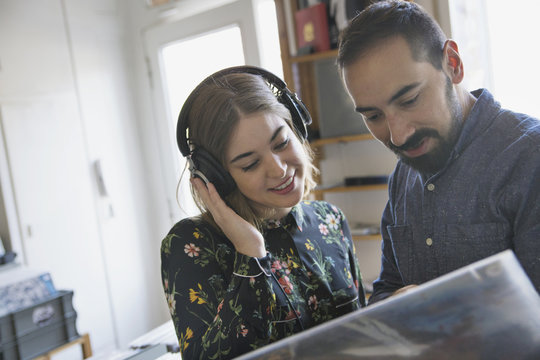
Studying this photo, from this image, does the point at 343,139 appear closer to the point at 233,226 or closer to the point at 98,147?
the point at 233,226

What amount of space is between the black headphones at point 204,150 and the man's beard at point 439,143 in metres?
0.34

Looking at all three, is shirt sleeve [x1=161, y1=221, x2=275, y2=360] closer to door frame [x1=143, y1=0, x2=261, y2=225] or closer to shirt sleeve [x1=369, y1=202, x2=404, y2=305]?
shirt sleeve [x1=369, y1=202, x2=404, y2=305]

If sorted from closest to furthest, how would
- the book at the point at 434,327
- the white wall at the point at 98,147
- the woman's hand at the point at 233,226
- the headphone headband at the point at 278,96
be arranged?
the book at the point at 434,327
the woman's hand at the point at 233,226
the headphone headband at the point at 278,96
the white wall at the point at 98,147

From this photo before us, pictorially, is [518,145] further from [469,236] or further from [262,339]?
[262,339]

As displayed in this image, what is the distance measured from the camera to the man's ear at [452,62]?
786mm

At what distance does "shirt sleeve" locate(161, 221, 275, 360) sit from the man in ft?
0.97

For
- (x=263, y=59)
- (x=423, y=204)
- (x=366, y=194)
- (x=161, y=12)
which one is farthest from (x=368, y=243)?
(x=161, y=12)

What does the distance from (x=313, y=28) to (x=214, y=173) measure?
1530 millimetres

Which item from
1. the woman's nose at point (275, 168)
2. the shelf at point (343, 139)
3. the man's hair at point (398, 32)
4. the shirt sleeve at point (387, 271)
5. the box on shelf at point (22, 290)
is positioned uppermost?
the man's hair at point (398, 32)

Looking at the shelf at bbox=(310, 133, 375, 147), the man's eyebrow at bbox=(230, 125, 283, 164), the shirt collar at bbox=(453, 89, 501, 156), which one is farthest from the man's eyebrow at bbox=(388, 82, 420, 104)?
the shelf at bbox=(310, 133, 375, 147)

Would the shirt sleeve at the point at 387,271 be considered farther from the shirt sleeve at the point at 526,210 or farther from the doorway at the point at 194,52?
the doorway at the point at 194,52

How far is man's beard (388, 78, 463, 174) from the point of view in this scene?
0.79 m

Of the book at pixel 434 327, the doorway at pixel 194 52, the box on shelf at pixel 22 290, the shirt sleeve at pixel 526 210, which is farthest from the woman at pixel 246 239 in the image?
the box on shelf at pixel 22 290

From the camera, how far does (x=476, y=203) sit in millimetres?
803
